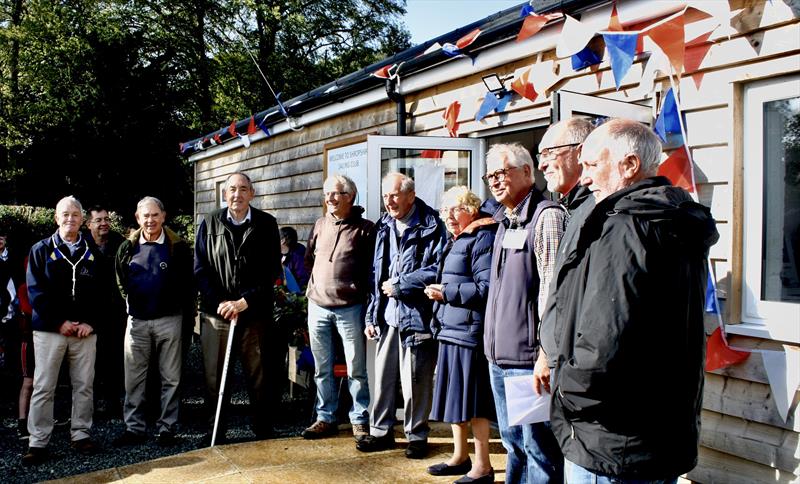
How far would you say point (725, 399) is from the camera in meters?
3.36

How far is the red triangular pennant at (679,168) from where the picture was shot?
354 centimetres

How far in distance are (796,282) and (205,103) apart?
22575 mm

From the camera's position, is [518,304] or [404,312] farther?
[404,312]

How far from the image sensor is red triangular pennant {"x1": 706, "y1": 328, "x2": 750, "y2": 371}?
3.27m

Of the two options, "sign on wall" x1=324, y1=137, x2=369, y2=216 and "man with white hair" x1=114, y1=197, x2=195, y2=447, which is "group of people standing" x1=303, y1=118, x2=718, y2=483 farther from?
"sign on wall" x1=324, y1=137, x2=369, y2=216

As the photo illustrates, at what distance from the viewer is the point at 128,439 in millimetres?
4902

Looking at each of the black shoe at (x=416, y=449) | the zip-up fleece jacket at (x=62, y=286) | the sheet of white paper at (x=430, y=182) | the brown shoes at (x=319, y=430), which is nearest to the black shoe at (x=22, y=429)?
the zip-up fleece jacket at (x=62, y=286)

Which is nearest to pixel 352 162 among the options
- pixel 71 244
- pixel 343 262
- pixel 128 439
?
pixel 343 262

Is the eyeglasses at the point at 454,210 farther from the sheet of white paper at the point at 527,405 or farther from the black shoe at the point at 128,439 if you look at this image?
the black shoe at the point at 128,439

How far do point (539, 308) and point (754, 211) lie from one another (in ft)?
4.09

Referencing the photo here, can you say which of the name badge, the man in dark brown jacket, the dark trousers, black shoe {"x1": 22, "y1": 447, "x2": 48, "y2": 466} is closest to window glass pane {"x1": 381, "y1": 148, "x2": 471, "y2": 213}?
the man in dark brown jacket

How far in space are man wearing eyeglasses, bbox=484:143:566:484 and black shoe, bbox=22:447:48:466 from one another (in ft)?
10.4

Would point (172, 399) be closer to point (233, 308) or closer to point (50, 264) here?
point (233, 308)

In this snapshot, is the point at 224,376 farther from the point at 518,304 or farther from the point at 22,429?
the point at 518,304
